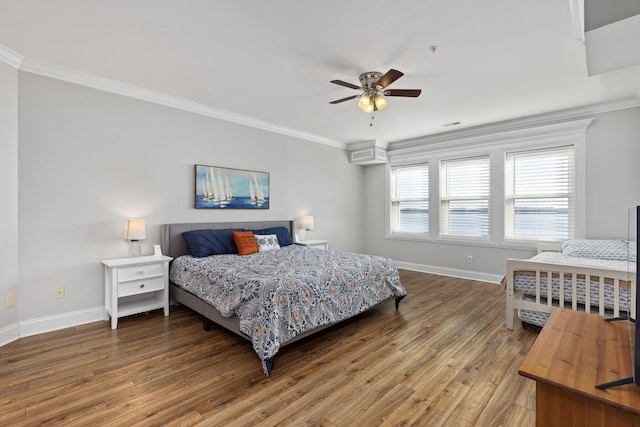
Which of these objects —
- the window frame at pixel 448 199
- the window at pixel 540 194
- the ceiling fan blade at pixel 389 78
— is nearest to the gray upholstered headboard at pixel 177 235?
the ceiling fan blade at pixel 389 78

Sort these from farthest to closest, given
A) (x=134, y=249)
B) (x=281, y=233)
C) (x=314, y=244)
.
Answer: (x=314, y=244) < (x=281, y=233) < (x=134, y=249)

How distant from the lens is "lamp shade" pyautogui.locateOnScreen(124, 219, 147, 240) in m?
3.28

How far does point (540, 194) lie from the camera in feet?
14.8

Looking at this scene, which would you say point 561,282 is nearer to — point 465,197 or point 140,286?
point 465,197

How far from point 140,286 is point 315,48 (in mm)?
3001

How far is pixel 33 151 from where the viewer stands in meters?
2.91

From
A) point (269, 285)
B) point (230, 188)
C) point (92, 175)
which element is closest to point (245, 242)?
point (230, 188)

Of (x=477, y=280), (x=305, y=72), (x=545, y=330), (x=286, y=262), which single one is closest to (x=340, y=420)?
(x=545, y=330)

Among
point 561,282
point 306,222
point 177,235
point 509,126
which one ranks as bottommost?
point 561,282

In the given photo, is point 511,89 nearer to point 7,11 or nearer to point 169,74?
point 169,74

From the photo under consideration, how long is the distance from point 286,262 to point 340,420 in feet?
5.80

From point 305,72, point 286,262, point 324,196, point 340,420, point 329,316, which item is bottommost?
point 340,420

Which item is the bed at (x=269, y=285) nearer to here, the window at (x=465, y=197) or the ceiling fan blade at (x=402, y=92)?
the ceiling fan blade at (x=402, y=92)

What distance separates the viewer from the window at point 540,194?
169 inches
